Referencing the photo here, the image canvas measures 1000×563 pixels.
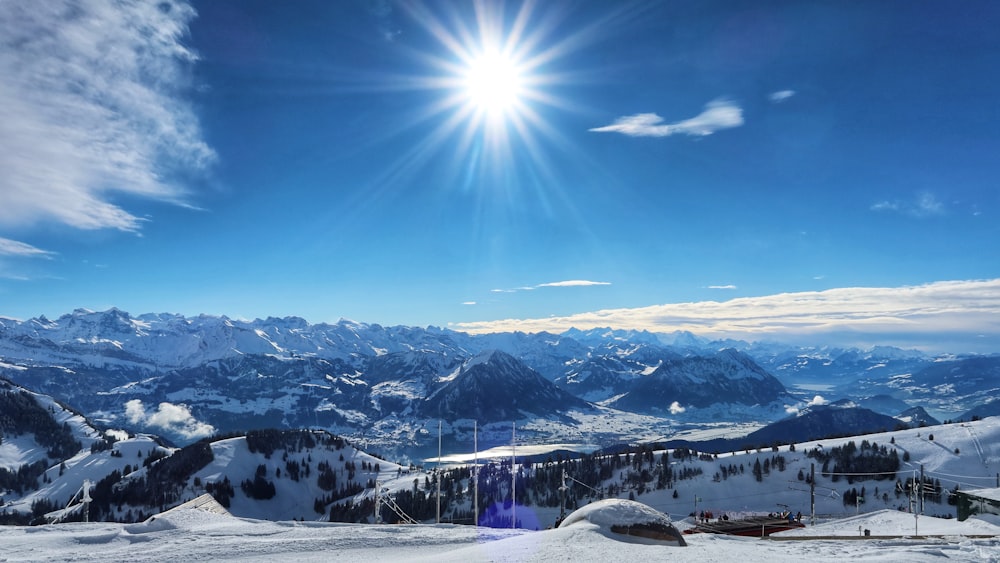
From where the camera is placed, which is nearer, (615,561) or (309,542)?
(615,561)

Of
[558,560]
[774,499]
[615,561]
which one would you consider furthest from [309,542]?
[774,499]

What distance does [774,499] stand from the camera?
167750mm

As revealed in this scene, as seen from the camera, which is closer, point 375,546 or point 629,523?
point 375,546

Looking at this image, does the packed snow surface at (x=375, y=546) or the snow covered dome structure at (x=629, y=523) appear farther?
the snow covered dome structure at (x=629, y=523)

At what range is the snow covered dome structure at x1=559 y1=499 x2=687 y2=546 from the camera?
73.3 ft

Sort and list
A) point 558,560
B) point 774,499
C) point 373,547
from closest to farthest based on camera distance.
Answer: point 558,560 → point 373,547 → point 774,499

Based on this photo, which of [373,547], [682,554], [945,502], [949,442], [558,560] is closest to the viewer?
[558,560]

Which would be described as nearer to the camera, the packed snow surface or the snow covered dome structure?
the packed snow surface

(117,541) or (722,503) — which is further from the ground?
(117,541)

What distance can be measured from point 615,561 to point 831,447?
217 m

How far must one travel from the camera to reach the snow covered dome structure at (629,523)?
2234 centimetres

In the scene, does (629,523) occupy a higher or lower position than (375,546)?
higher

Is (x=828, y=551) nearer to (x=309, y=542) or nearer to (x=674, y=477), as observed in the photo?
(x=309, y=542)

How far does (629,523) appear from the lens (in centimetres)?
2278
